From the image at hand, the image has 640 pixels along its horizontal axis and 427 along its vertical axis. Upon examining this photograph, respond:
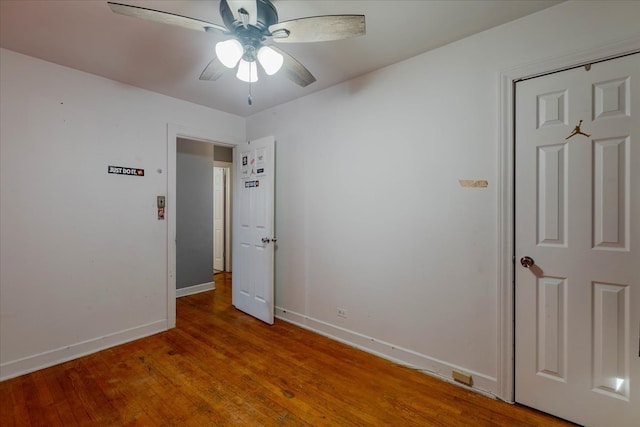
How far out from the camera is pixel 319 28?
1415 millimetres

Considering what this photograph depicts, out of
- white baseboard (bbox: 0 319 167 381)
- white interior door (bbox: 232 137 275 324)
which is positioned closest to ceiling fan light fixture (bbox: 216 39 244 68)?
white interior door (bbox: 232 137 275 324)

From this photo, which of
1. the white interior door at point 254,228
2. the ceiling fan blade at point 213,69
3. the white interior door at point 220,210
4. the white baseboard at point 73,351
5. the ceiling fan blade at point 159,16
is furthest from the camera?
the white interior door at point 220,210

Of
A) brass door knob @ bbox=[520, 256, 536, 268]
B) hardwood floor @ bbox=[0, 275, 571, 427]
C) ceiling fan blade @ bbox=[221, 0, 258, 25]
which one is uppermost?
ceiling fan blade @ bbox=[221, 0, 258, 25]

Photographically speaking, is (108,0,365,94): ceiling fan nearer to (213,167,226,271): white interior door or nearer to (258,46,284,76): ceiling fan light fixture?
(258,46,284,76): ceiling fan light fixture

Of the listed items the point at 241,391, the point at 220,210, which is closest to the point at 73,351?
the point at 241,391

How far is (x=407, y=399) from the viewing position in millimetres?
1873

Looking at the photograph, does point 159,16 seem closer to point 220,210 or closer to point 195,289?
point 195,289

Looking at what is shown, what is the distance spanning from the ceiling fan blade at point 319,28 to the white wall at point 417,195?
3.42 feet

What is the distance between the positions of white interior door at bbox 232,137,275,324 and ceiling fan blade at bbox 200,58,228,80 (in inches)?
47.1

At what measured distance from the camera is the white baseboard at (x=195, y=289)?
4.13 m

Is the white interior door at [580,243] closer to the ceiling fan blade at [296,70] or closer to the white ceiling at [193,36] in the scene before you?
the white ceiling at [193,36]

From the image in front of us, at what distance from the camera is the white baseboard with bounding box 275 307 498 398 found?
1.93 metres

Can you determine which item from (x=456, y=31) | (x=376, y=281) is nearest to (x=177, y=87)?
(x=456, y=31)

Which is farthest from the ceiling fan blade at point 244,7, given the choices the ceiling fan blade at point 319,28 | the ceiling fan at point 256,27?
the ceiling fan blade at point 319,28
